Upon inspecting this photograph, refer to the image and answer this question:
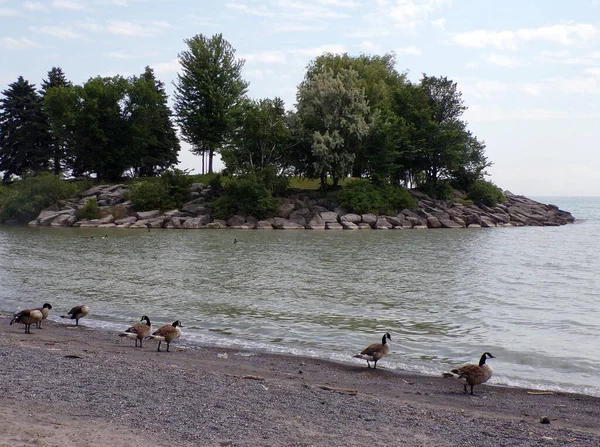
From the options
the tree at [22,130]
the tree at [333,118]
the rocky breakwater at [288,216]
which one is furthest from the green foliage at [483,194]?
the tree at [22,130]

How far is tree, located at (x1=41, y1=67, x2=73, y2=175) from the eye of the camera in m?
68.9

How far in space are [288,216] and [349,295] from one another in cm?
3816

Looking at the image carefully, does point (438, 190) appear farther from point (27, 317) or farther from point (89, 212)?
point (27, 317)

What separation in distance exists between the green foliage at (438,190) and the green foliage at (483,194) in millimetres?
2981

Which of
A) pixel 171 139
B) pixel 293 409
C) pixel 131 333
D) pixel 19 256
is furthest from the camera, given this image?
pixel 171 139

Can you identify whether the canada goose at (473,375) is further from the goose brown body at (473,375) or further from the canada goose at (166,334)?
the canada goose at (166,334)

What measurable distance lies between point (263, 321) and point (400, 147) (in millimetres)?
54559

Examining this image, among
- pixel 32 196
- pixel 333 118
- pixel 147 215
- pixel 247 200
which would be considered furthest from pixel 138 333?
pixel 32 196

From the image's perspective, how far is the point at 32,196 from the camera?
63.2 metres

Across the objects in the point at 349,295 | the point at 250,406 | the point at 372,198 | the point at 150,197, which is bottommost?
the point at 250,406

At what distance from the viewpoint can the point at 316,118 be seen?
63562 millimetres

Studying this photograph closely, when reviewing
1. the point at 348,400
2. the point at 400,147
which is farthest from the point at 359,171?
the point at 348,400

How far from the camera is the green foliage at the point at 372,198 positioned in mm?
61219

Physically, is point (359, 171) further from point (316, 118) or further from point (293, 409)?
A: point (293, 409)
